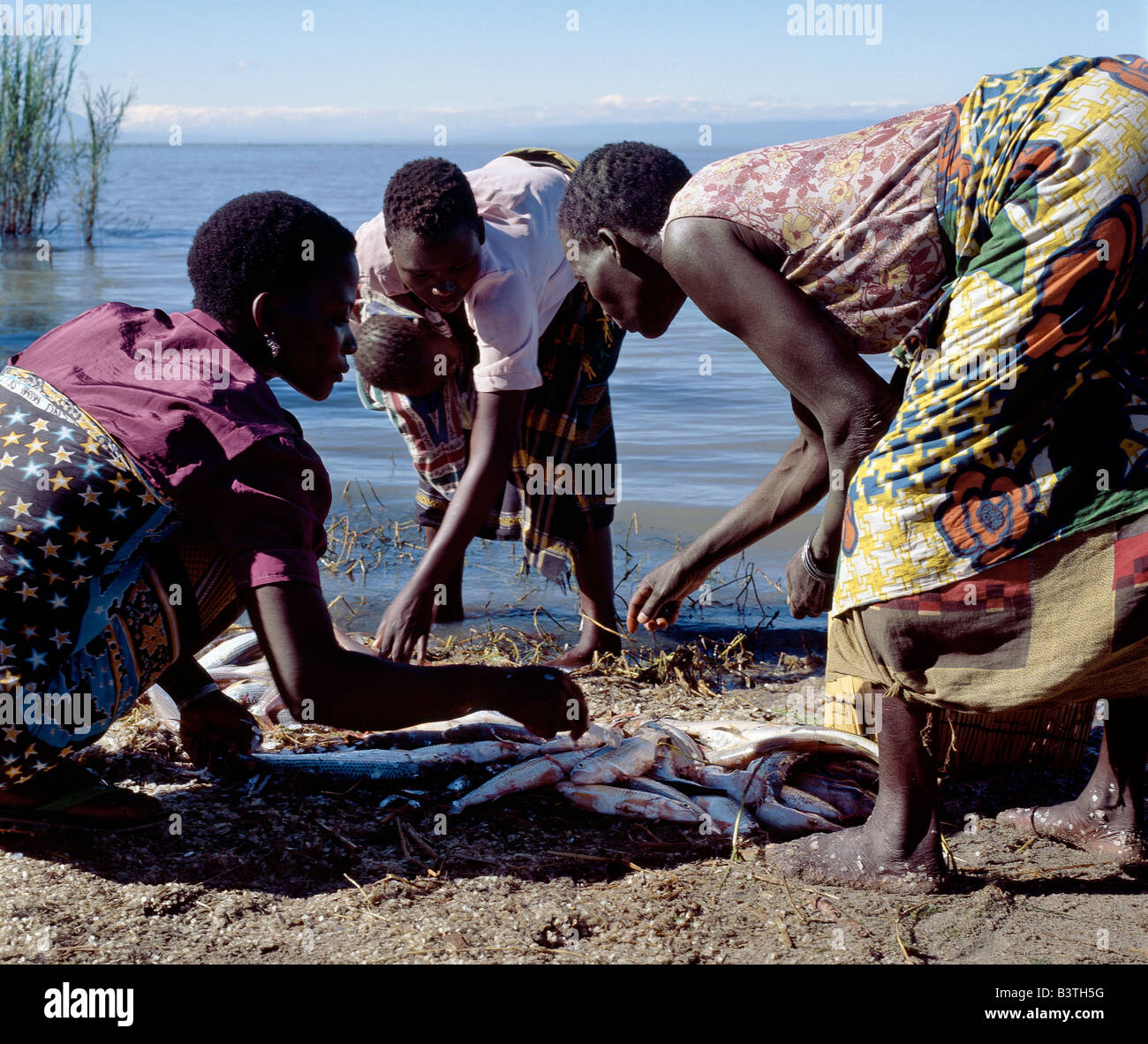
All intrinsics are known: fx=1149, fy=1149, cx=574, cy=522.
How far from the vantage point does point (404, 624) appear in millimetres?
3684

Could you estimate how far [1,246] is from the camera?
19.2 meters

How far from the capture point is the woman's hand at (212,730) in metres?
3.52

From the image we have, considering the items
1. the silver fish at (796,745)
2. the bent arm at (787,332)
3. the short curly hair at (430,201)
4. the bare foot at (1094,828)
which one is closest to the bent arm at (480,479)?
the short curly hair at (430,201)

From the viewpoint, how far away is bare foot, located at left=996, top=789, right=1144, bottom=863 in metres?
3.08

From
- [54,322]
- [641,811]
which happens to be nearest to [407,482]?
[641,811]

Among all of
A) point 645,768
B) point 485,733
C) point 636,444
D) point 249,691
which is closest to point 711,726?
point 645,768

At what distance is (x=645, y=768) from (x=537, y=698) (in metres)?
0.77

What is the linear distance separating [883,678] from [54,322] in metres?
13.6

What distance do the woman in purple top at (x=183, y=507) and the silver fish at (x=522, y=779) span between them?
531 millimetres

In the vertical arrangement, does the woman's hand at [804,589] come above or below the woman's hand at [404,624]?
above

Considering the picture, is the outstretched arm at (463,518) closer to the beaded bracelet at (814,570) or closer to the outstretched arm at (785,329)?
the beaded bracelet at (814,570)

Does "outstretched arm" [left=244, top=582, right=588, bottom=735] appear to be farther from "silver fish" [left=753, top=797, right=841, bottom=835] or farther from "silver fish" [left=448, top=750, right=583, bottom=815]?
"silver fish" [left=753, top=797, right=841, bottom=835]

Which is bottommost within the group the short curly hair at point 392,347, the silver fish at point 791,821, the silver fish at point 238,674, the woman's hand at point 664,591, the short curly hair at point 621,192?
the silver fish at point 791,821

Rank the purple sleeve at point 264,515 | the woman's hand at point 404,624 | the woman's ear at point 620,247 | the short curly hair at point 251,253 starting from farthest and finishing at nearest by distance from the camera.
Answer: the woman's hand at point 404,624
the woman's ear at point 620,247
the short curly hair at point 251,253
the purple sleeve at point 264,515
